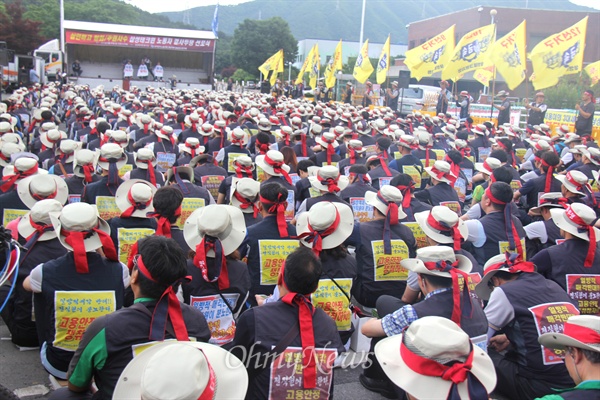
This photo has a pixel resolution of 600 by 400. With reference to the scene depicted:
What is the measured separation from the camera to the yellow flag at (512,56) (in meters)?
15.2

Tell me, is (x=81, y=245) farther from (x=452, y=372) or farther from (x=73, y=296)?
(x=452, y=372)

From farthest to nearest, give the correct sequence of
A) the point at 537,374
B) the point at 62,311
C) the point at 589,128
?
the point at 589,128
the point at 537,374
the point at 62,311

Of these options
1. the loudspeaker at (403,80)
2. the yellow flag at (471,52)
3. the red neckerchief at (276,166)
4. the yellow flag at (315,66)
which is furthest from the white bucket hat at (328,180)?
the yellow flag at (315,66)

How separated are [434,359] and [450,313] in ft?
4.23

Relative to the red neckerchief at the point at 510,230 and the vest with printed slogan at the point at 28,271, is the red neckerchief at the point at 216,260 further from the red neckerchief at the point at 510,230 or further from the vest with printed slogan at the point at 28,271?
the red neckerchief at the point at 510,230

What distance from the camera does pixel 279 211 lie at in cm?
492

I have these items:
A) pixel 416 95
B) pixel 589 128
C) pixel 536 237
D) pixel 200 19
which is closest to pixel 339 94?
pixel 416 95

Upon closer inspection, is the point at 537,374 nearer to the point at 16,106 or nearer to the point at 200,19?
the point at 16,106

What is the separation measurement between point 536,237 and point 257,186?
313cm

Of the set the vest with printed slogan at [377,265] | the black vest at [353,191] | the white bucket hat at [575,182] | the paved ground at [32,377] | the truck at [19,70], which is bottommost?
the paved ground at [32,377]

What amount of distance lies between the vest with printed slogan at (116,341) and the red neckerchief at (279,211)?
2.10 metres

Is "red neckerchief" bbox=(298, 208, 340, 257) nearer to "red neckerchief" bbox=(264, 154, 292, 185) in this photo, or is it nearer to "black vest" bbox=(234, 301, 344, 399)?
"black vest" bbox=(234, 301, 344, 399)

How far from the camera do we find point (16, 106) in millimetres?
15672

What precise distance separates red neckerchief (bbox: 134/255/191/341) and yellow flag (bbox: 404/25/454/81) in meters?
15.7
